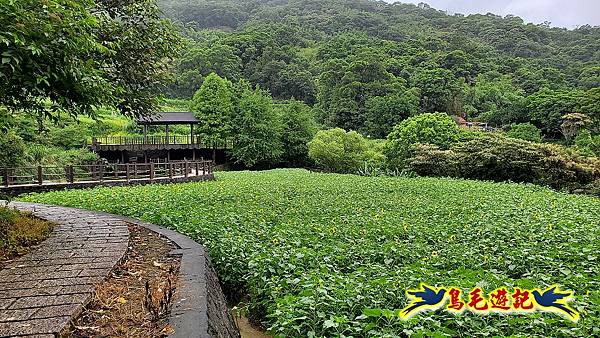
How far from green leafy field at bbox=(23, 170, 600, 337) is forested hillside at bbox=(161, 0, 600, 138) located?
16.6 metres

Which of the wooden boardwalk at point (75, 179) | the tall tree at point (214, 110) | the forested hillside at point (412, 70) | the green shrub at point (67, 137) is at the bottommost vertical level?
the wooden boardwalk at point (75, 179)

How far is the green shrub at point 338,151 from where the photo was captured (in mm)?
31453

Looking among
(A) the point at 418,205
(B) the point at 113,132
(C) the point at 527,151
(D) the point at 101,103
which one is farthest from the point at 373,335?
(B) the point at 113,132

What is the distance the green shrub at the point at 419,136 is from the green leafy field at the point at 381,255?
50.5 feet

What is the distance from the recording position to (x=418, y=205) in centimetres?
1003

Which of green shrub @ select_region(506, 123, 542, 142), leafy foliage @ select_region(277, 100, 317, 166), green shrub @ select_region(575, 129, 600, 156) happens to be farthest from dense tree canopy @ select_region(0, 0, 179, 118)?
green shrub @ select_region(506, 123, 542, 142)

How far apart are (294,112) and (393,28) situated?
5377 centimetres

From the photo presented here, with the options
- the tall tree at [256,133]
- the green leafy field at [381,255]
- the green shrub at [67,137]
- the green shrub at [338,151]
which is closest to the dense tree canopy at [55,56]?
the green leafy field at [381,255]

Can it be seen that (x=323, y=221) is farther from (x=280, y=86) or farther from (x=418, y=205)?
(x=280, y=86)

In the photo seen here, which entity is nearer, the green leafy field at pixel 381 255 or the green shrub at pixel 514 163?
the green leafy field at pixel 381 255

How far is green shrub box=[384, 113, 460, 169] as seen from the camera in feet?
83.5

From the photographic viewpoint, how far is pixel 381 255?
5.22m

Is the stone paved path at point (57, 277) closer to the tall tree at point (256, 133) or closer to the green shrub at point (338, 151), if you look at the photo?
the green shrub at point (338, 151)

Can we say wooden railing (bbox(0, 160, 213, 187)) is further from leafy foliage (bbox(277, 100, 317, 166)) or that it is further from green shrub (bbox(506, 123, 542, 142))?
green shrub (bbox(506, 123, 542, 142))
